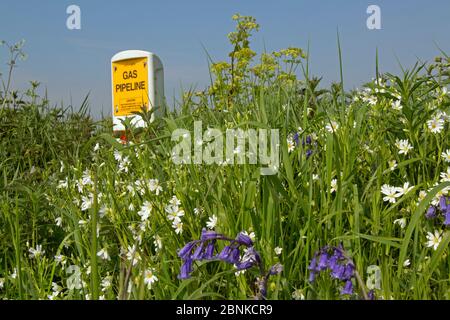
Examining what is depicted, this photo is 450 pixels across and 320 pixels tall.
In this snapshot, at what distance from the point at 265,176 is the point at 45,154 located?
3.40 metres

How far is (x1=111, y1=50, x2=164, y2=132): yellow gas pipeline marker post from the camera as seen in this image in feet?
21.9

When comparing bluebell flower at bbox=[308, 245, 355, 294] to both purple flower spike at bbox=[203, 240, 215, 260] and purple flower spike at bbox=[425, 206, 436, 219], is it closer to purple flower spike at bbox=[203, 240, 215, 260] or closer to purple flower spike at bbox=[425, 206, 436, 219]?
purple flower spike at bbox=[203, 240, 215, 260]

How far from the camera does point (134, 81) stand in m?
6.82

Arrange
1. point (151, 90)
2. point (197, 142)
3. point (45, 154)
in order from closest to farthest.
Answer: point (197, 142), point (45, 154), point (151, 90)

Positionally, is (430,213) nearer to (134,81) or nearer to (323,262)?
(323,262)

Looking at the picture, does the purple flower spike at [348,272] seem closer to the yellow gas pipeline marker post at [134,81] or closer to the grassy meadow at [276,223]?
the grassy meadow at [276,223]

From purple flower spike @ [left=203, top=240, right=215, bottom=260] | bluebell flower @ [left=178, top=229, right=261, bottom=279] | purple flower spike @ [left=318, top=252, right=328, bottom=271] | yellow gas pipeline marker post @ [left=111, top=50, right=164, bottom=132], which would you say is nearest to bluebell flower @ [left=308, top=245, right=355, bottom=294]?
purple flower spike @ [left=318, top=252, right=328, bottom=271]

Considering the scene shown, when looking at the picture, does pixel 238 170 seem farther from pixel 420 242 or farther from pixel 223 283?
pixel 420 242

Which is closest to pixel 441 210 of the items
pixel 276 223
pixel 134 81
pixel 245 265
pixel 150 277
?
pixel 276 223

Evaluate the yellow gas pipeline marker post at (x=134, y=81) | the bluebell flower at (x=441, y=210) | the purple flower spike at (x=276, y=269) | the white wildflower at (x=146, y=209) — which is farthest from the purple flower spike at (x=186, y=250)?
the yellow gas pipeline marker post at (x=134, y=81)

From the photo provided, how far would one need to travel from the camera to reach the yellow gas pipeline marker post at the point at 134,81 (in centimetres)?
667

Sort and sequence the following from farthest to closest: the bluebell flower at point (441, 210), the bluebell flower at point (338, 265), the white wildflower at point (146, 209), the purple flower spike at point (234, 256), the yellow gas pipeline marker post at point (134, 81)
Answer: the yellow gas pipeline marker post at point (134, 81) → the white wildflower at point (146, 209) → the bluebell flower at point (441, 210) → the purple flower spike at point (234, 256) → the bluebell flower at point (338, 265)
